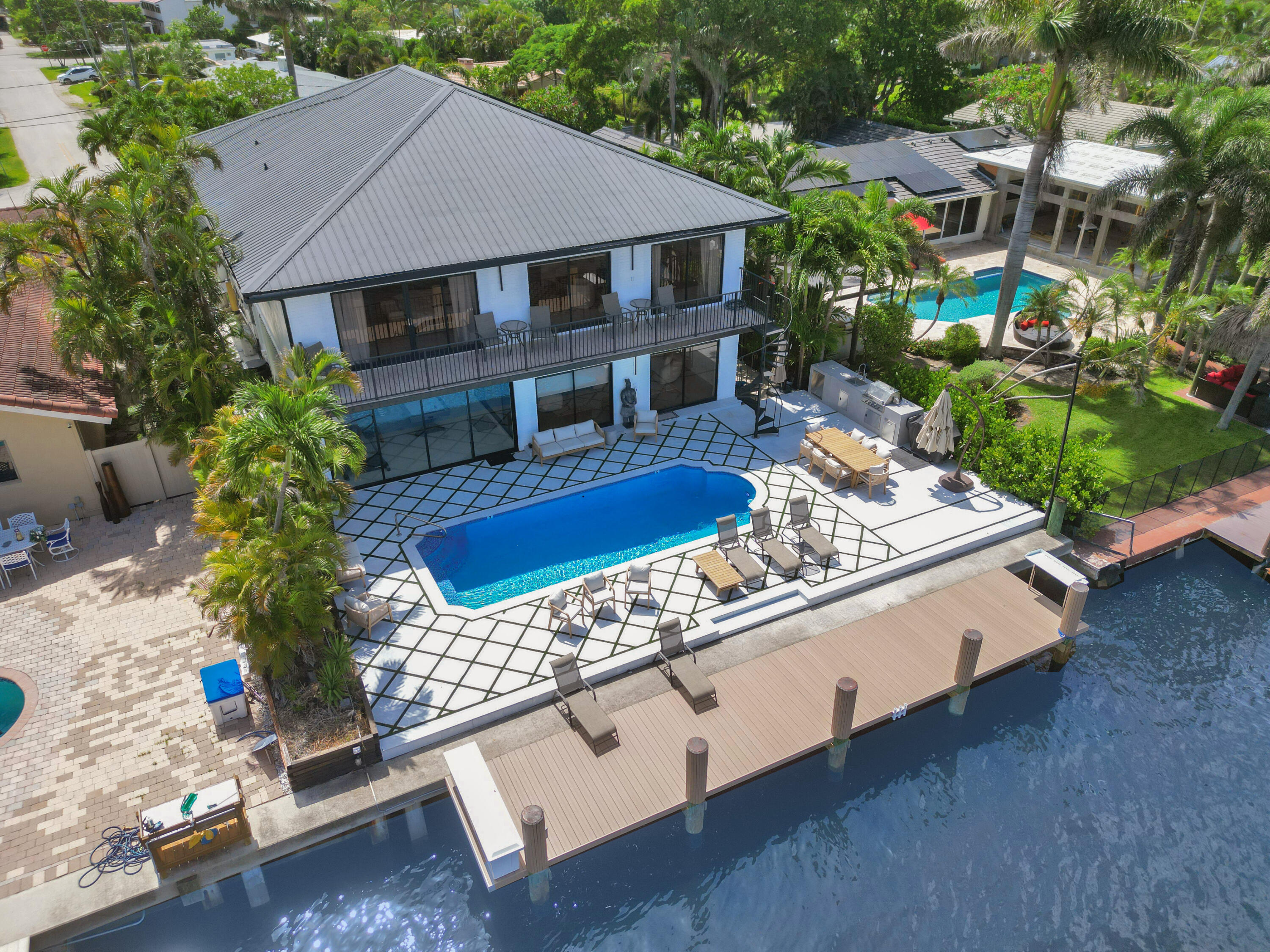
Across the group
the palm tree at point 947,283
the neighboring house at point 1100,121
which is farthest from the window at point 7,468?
the neighboring house at point 1100,121

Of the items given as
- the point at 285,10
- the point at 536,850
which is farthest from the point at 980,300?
the point at 285,10

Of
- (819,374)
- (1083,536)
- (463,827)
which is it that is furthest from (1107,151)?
(463,827)

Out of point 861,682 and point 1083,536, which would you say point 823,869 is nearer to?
point 861,682

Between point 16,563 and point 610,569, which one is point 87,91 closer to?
point 16,563

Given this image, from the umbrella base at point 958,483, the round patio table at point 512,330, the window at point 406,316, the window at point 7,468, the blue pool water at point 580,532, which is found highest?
the window at point 406,316

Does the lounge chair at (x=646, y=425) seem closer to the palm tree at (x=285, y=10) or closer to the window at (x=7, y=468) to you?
→ the window at (x=7, y=468)

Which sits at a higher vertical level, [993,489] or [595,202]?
[595,202]
